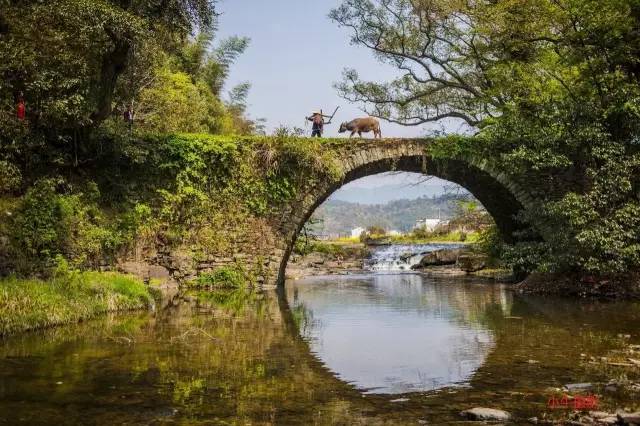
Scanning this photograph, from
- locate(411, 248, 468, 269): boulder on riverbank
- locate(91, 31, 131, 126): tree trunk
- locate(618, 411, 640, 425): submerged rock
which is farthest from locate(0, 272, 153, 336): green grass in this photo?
locate(411, 248, 468, 269): boulder on riverbank

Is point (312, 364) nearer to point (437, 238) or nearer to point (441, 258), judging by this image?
point (441, 258)

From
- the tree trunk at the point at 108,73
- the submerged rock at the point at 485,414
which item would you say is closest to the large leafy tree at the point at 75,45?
the tree trunk at the point at 108,73

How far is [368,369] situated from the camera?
23.9 ft

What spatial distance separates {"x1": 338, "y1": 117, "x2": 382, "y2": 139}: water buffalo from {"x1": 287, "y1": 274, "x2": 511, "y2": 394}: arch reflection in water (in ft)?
15.7

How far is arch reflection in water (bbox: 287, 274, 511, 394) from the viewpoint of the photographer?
698 cm

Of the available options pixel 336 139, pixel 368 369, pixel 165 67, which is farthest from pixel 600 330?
pixel 165 67

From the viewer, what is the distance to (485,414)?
5121 millimetres

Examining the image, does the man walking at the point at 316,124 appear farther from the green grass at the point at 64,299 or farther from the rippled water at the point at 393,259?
the rippled water at the point at 393,259

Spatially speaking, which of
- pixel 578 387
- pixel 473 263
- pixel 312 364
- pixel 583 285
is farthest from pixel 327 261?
pixel 578 387

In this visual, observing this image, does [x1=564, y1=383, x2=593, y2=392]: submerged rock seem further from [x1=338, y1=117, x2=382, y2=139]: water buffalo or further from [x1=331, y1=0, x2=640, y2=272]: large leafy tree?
[x1=338, y1=117, x2=382, y2=139]: water buffalo

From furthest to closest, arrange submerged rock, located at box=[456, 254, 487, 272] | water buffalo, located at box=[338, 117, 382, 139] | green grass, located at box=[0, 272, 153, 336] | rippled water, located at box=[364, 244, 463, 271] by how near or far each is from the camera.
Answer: rippled water, located at box=[364, 244, 463, 271] < submerged rock, located at box=[456, 254, 487, 272] < water buffalo, located at box=[338, 117, 382, 139] < green grass, located at box=[0, 272, 153, 336]

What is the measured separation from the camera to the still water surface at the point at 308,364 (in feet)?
18.1

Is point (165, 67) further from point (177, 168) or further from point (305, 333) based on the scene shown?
point (305, 333)

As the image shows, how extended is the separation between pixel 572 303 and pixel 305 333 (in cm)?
719
